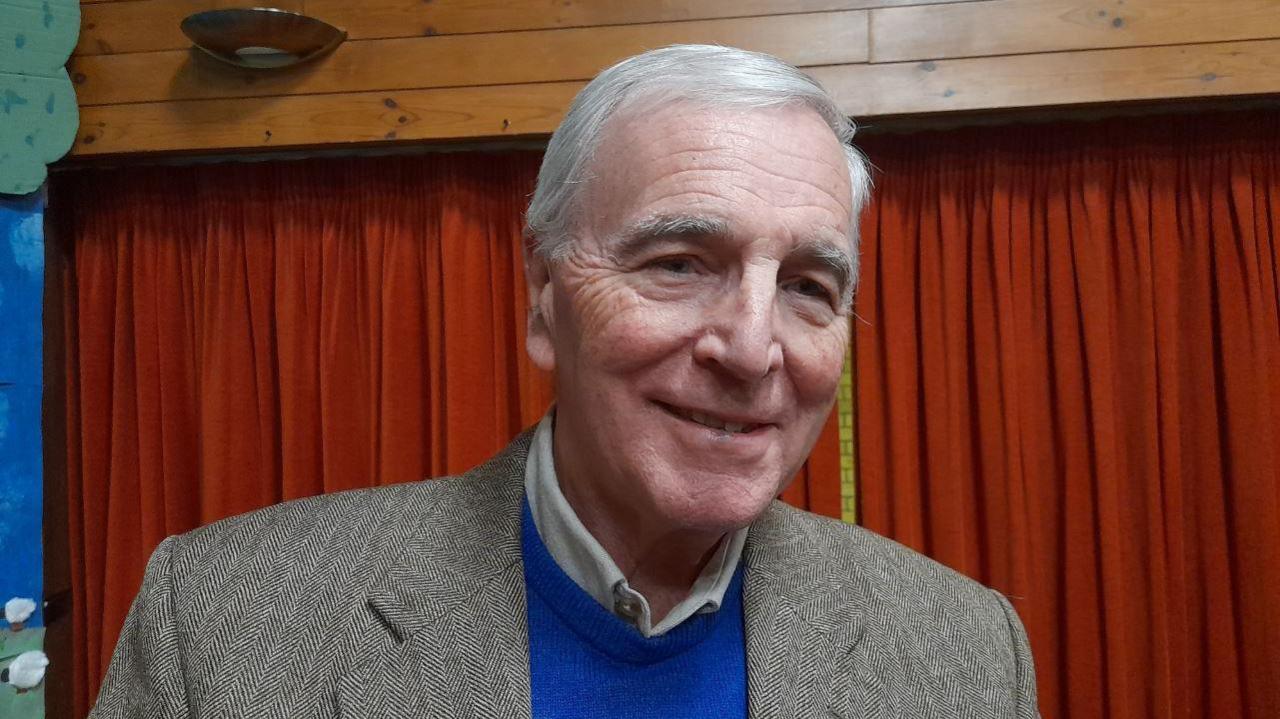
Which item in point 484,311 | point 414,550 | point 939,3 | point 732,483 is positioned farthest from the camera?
point 484,311

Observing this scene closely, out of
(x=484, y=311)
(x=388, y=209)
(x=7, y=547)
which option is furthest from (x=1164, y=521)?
(x=7, y=547)

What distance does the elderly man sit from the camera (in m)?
0.82

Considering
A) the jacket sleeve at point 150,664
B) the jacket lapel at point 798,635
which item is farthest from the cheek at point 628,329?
the jacket sleeve at point 150,664

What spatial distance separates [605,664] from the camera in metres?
0.88

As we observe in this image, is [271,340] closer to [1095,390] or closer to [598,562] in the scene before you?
[598,562]

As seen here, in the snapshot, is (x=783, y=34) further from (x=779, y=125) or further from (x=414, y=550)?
(x=414, y=550)

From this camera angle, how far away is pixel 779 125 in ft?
2.86

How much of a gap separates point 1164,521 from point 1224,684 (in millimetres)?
415

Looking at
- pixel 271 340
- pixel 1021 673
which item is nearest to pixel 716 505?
pixel 1021 673

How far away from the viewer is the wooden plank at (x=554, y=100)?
70.2 inches

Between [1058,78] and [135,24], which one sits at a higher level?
[135,24]

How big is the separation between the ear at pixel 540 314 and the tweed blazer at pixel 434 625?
0.16 metres

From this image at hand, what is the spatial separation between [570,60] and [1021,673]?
1622 mm

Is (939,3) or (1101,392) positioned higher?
(939,3)
